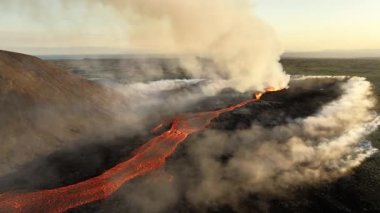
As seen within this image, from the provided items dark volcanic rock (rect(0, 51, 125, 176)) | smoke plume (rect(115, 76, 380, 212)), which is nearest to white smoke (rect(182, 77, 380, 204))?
smoke plume (rect(115, 76, 380, 212))

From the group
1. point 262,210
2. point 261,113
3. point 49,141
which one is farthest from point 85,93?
point 262,210

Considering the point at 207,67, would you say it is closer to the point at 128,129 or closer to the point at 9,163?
the point at 128,129

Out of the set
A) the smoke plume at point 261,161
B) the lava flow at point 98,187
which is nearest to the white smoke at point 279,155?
the smoke plume at point 261,161

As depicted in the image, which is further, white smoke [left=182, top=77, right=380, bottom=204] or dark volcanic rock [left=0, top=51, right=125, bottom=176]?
dark volcanic rock [left=0, top=51, right=125, bottom=176]

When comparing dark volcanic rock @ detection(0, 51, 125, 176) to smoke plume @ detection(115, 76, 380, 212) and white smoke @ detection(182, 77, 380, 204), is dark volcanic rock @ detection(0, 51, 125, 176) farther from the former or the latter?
white smoke @ detection(182, 77, 380, 204)

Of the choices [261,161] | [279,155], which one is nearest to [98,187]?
[261,161]

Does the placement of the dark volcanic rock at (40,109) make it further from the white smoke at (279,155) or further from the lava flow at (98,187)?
the white smoke at (279,155)

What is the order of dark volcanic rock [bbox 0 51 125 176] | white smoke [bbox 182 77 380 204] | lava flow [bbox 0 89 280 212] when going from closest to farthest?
lava flow [bbox 0 89 280 212], white smoke [bbox 182 77 380 204], dark volcanic rock [bbox 0 51 125 176]
